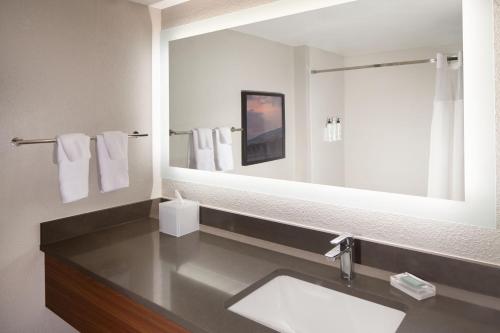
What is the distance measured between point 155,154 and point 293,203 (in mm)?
964

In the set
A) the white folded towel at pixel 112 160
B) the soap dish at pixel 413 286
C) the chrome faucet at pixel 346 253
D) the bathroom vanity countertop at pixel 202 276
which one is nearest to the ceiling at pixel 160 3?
the white folded towel at pixel 112 160

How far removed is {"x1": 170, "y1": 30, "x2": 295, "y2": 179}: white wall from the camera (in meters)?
1.59

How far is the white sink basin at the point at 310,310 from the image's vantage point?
1.16 m

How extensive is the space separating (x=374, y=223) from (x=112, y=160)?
1246 millimetres

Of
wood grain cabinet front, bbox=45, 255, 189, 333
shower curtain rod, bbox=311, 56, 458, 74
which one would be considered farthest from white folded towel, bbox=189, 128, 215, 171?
wood grain cabinet front, bbox=45, 255, 189, 333

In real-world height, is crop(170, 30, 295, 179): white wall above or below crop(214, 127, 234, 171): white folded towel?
above

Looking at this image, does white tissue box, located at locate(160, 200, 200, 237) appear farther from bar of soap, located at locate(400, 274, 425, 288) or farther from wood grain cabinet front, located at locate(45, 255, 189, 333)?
bar of soap, located at locate(400, 274, 425, 288)

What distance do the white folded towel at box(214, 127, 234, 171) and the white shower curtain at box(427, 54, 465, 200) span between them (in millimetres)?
905

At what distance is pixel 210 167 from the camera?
6.20ft

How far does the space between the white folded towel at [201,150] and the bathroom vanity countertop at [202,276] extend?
0.36 meters

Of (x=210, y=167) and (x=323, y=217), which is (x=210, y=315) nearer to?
(x=323, y=217)

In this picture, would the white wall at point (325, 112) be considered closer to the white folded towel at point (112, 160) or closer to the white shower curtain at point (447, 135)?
the white shower curtain at point (447, 135)

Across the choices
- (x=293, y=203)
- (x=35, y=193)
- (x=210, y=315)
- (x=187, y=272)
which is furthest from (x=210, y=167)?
(x=210, y=315)

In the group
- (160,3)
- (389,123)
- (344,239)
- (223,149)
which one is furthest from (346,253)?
(160,3)
